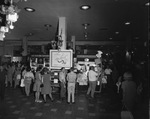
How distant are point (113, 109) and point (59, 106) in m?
1.99

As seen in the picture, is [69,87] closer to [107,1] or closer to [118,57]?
[107,1]

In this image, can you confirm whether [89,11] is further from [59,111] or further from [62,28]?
[59,111]

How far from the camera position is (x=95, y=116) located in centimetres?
451

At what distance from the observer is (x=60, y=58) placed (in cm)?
689

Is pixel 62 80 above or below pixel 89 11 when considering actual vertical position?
below

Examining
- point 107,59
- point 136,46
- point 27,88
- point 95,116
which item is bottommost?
point 95,116

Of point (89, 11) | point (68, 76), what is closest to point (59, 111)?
point (68, 76)

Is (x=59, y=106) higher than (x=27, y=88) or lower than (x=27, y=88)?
lower

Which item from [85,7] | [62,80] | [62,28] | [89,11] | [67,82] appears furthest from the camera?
[62,28]

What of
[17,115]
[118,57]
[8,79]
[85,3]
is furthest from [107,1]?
[118,57]

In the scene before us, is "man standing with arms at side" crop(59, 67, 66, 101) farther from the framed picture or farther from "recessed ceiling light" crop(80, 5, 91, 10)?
"recessed ceiling light" crop(80, 5, 91, 10)

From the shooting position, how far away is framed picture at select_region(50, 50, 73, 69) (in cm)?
689

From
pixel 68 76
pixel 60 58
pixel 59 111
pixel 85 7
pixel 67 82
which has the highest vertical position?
pixel 85 7

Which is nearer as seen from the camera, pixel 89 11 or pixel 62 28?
pixel 89 11
